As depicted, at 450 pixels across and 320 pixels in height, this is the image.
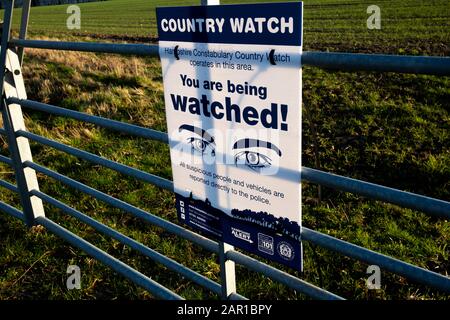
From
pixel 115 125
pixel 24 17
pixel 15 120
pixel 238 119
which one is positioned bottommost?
pixel 15 120

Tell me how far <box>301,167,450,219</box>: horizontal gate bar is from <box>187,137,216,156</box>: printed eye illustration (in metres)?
0.42

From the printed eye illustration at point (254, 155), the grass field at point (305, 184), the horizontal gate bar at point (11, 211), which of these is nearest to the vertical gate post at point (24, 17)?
the horizontal gate bar at point (11, 211)

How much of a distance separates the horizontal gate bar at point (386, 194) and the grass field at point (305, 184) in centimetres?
18

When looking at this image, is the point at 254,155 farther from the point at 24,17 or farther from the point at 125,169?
the point at 24,17

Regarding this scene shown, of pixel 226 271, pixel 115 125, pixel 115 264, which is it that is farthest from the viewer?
pixel 115 264

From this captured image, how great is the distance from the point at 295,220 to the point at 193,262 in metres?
1.62

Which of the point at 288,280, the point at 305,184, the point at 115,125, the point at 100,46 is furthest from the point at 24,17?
the point at 305,184

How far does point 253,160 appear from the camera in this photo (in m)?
1.79

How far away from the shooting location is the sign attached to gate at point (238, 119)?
159 cm

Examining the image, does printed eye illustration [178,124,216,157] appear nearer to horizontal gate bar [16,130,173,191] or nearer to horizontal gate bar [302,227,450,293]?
horizontal gate bar [16,130,173,191]

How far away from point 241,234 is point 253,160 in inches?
14.0

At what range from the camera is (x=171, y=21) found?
1.92 meters

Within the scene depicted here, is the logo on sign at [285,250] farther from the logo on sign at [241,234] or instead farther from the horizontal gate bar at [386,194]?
the horizontal gate bar at [386,194]
